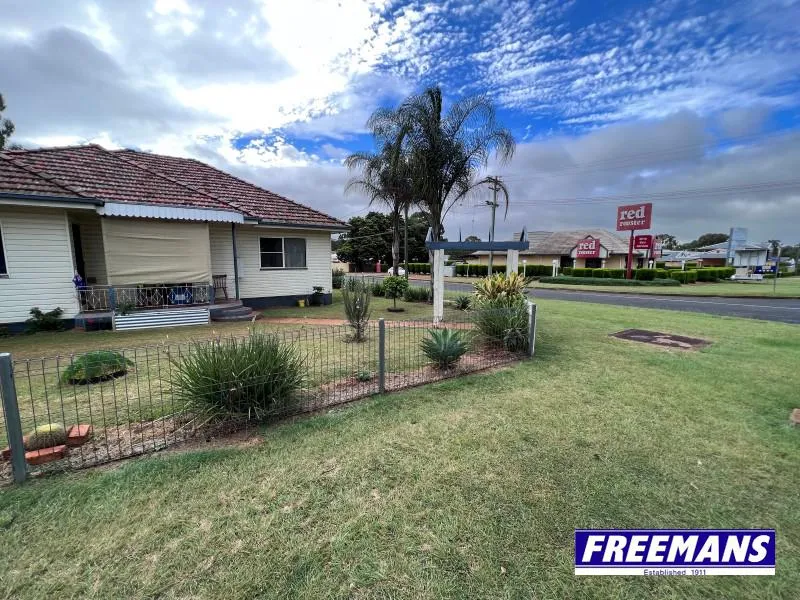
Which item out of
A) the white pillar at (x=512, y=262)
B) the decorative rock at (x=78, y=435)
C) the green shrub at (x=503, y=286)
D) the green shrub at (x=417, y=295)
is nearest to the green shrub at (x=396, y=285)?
the green shrub at (x=417, y=295)

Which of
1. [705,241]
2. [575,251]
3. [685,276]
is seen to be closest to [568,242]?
[575,251]

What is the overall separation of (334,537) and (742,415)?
489 cm

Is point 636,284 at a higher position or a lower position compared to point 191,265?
lower

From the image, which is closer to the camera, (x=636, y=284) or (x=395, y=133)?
(x=395, y=133)

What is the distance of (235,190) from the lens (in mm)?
13422

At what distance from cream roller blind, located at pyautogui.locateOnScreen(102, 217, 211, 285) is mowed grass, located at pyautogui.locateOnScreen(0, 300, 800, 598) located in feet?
27.4

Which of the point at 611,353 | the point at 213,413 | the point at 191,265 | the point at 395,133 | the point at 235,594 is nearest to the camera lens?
the point at 235,594

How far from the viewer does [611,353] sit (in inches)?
273

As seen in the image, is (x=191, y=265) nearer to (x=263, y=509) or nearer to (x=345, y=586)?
(x=263, y=509)

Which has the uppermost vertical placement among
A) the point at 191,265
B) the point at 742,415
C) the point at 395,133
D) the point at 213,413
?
the point at 395,133

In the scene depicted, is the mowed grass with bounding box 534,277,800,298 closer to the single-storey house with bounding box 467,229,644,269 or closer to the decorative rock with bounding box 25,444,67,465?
the single-storey house with bounding box 467,229,644,269

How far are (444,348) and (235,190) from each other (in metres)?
11.5

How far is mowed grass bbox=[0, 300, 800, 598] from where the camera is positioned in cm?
200

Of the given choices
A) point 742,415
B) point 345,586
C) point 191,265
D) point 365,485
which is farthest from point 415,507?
point 191,265
